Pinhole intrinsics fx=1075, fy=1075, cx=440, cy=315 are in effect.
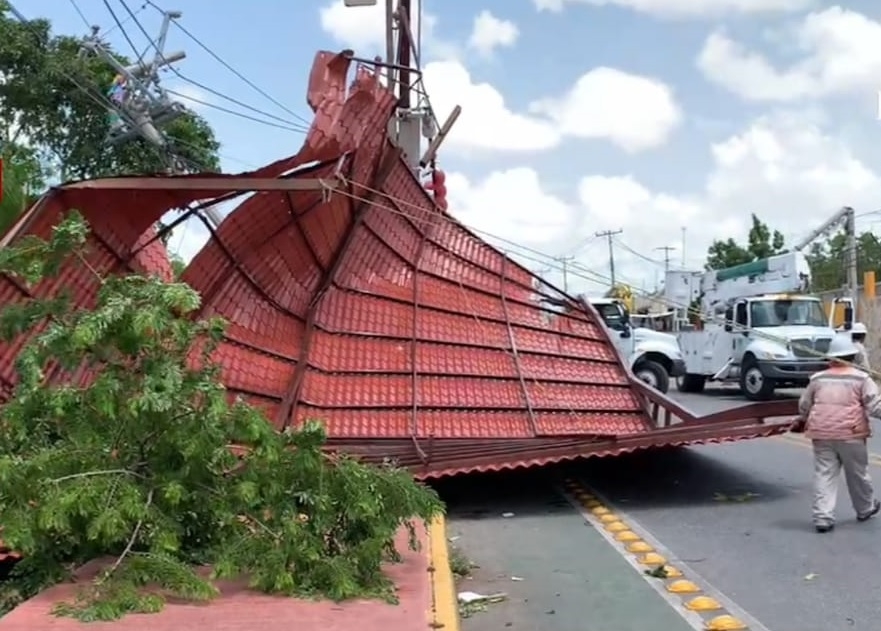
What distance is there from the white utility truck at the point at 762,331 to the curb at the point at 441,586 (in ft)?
50.5

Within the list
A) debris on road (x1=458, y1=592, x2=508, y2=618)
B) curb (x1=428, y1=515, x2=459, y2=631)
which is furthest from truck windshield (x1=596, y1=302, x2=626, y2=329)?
debris on road (x1=458, y1=592, x2=508, y2=618)

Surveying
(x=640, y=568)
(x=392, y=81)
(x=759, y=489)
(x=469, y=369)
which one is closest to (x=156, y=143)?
(x=392, y=81)

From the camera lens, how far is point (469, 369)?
1034 cm

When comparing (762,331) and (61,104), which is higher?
(61,104)

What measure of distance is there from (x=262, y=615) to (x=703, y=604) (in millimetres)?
2671

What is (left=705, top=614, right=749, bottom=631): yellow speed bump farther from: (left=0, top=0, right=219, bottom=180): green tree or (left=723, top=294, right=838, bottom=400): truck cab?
(left=0, top=0, right=219, bottom=180): green tree

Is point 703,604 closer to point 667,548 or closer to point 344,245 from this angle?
point 667,548

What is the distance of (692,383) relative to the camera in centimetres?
2878

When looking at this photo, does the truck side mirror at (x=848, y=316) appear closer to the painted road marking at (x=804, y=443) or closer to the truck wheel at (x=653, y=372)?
the truck wheel at (x=653, y=372)

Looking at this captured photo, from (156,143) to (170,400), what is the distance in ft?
57.4

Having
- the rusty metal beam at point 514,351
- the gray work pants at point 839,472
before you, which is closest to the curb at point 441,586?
the rusty metal beam at point 514,351

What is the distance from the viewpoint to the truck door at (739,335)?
79.8 ft

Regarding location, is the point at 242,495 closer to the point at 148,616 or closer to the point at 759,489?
the point at 148,616

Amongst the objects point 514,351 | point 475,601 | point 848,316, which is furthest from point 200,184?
point 848,316
